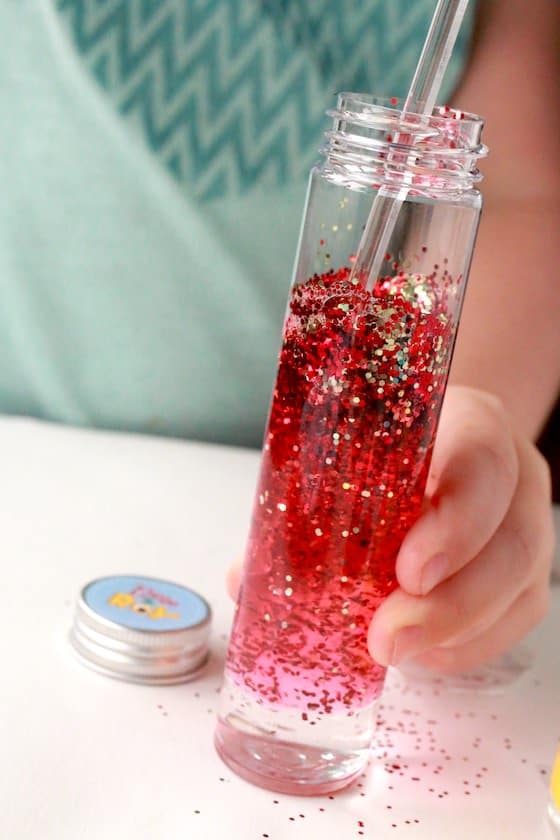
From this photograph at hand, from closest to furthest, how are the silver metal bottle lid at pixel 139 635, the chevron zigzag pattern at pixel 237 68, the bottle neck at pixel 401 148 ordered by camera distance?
the bottle neck at pixel 401 148, the silver metal bottle lid at pixel 139 635, the chevron zigzag pattern at pixel 237 68

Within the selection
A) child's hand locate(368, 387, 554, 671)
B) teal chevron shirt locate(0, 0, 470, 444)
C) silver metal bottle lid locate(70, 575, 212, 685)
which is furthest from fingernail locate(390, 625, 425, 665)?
teal chevron shirt locate(0, 0, 470, 444)

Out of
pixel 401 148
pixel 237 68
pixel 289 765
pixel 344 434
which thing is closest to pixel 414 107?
pixel 401 148

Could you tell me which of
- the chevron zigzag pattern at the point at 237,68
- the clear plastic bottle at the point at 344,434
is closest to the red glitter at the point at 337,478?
the clear plastic bottle at the point at 344,434

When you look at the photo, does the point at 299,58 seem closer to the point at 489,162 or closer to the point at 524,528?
the point at 489,162

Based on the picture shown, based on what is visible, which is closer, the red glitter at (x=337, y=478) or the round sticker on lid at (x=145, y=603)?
the red glitter at (x=337, y=478)

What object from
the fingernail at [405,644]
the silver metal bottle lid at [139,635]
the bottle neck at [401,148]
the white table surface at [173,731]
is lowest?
the white table surface at [173,731]

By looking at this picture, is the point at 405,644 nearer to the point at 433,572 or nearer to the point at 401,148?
the point at 433,572

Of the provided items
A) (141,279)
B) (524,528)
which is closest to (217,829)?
(524,528)

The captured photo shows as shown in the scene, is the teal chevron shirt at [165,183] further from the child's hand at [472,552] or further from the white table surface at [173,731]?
the child's hand at [472,552]
